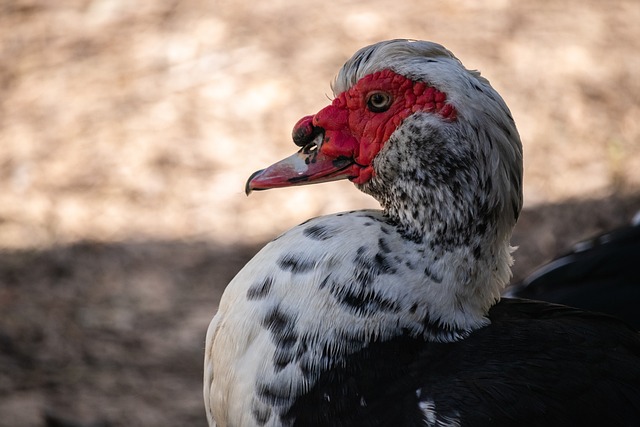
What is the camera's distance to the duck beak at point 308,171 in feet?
6.93

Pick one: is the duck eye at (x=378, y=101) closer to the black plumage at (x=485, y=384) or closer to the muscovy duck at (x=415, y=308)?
the muscovy duck at (x=415, y=308)

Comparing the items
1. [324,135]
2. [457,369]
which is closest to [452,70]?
[324,135]

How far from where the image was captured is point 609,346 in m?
2.04

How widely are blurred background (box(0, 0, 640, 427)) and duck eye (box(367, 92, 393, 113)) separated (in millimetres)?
1691

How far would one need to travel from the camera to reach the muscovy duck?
1854mm

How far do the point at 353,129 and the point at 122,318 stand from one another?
1.98m

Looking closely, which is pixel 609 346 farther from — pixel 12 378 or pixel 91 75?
pixel 91 75

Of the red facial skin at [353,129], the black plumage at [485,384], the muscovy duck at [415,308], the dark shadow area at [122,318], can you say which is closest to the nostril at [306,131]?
the red facial skin at [353,129]

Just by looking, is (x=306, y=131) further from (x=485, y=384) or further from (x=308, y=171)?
(x=485, y=384)

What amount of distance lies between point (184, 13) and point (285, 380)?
3822 mm

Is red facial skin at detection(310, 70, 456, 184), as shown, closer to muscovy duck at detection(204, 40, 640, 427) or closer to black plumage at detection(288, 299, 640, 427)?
muscovy duck at detection(204, 40, 640, 427)

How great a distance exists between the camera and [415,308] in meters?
1.93

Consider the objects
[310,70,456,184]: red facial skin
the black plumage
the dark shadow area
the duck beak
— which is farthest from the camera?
the dark shadow area

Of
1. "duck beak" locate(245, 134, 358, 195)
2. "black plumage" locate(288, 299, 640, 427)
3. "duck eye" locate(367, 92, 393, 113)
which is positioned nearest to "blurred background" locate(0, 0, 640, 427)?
"duck beak" locate(245, 134, 358, 195)
